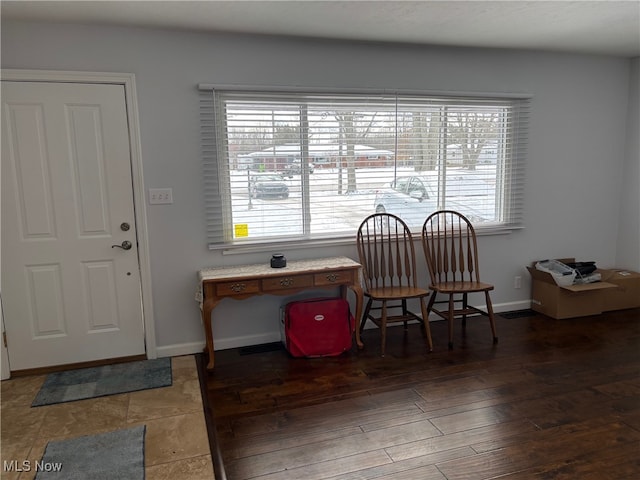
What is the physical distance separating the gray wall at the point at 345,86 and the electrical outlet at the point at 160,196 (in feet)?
0.13

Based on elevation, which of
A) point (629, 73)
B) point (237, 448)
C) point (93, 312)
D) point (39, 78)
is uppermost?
point (629, 73)

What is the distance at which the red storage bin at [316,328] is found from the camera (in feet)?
10.7

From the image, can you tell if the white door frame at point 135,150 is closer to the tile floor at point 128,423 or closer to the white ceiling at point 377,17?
the white ceiling at point 377,17

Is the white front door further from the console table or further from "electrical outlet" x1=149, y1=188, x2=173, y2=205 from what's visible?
the console table

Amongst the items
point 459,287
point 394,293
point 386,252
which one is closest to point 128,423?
point 394,293

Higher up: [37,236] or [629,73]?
[629,73]

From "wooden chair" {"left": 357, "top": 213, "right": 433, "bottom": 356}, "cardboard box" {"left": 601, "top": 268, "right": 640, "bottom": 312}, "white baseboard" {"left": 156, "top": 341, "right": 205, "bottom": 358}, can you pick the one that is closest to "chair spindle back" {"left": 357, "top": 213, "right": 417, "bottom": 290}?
"wooden chair" {"left": 357, "top": 213, "right": 433, "bottom": 356}

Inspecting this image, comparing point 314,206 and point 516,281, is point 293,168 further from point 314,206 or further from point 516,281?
point 516,281

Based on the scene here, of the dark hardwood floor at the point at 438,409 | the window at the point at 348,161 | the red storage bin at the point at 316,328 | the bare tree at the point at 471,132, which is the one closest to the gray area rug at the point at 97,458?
the dark hardwood floor at the point at 438,409

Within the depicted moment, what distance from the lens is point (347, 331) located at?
3332 mm

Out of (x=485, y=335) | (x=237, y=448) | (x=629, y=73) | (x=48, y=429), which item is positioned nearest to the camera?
(x=237, y=448)

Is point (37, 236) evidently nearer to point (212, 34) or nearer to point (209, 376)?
point (209, 376)

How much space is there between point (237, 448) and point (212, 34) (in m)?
2.64

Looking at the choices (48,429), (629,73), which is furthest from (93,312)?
(629,73)
